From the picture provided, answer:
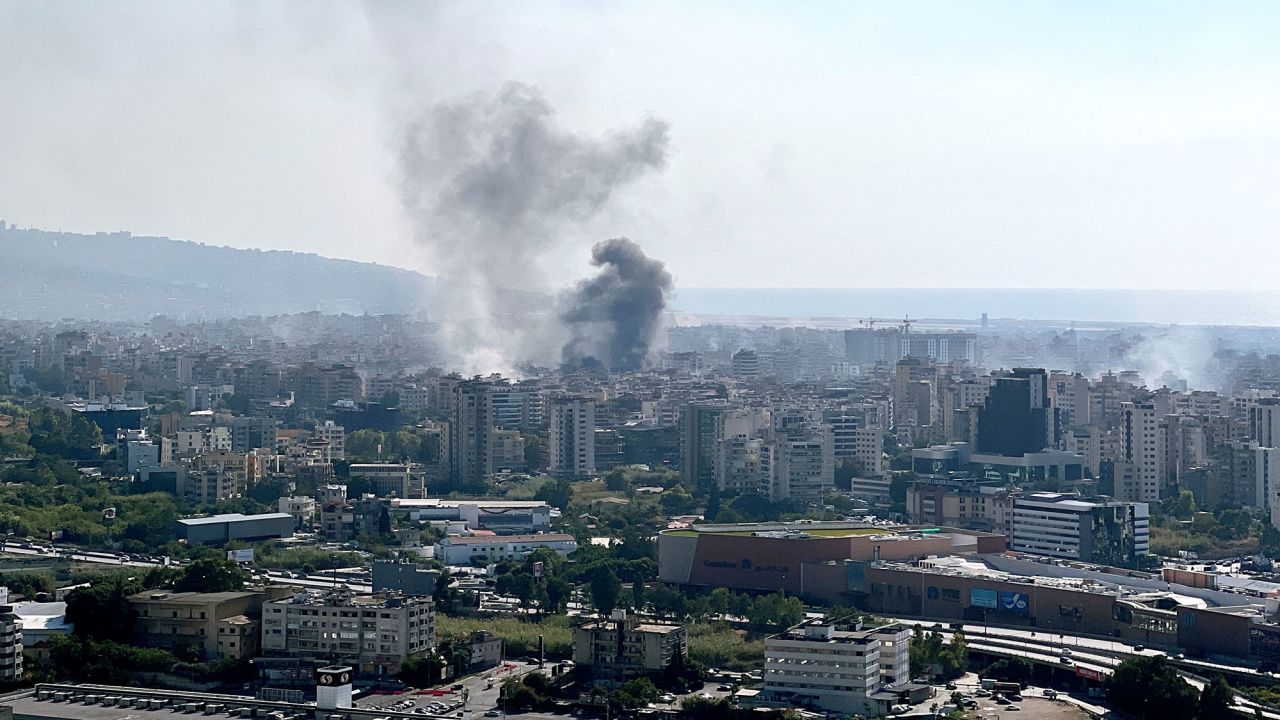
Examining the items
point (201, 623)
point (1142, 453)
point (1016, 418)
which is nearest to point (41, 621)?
point (201, 623)

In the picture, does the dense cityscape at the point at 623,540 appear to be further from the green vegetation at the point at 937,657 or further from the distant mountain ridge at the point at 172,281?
the distant mountain ridge at the point at 172,281

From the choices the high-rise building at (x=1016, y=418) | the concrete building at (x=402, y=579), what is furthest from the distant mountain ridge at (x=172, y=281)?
the concrete building at (x=402, y=579)

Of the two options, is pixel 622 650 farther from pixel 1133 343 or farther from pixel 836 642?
pixel 1133 343

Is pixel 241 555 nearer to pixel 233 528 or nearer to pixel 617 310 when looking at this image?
pixel 233 528

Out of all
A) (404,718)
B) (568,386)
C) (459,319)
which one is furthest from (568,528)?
(459,319)

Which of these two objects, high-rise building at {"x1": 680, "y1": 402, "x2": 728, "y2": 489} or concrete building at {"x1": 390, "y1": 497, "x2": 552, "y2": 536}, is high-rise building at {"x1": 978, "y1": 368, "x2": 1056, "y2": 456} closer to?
high-rise building at {"x1": 680, "y1": 402, "x2": 728, "y2": 489}
